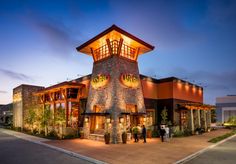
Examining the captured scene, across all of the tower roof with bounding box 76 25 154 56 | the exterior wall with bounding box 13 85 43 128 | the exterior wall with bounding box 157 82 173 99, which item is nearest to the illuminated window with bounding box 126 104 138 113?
the tower roof with bounding box 76 25 154 56

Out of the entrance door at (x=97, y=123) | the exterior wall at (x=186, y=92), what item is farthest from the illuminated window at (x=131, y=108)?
the exterior wall at (x=186, y=92)

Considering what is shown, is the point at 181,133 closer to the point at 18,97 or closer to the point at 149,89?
the point at 149,89

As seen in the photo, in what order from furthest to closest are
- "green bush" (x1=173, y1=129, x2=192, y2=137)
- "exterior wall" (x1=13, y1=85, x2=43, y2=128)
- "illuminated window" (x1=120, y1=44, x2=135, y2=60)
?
"exterior wall" (x1=13, y1=85, x2=43, y2=128), "green bush" (x1=173, y1=129, x2=192, y2=137), "illuminated window" (x1=120, y1=44, x2=135, y2=60)

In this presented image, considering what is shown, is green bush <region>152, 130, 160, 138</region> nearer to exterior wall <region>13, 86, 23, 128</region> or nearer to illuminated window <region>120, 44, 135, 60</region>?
illuminated window <region>120, 44, 135, 60</region>

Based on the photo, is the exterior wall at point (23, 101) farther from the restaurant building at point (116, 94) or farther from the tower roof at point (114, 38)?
the tower roof at point (114, 38)

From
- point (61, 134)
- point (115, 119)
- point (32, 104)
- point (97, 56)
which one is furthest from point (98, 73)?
point (32, 104)

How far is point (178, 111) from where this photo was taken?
1225 inches

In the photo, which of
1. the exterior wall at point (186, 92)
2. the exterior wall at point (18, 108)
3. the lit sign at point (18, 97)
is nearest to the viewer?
the exterior wall at point (186, 92)

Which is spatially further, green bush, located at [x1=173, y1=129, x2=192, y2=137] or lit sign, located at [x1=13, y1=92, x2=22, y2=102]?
lit sign, located at [x1=13, y1=92, x2=22, y2=102]

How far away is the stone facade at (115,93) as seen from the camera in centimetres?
2100

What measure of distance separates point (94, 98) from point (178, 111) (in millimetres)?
13922

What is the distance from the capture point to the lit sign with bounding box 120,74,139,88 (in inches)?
885

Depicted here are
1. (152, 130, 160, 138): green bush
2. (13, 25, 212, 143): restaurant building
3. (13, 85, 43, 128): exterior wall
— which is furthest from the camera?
(13, 85, 43, 128): exterior wall

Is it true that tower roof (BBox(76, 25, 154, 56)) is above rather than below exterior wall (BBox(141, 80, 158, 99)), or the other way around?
above
